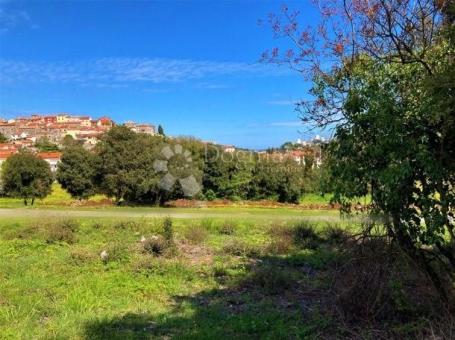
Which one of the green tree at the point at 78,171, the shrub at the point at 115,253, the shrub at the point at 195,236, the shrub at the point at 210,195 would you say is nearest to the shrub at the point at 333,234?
the shrub at the point at 195,236

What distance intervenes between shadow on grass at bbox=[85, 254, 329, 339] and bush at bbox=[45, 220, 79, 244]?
174 inches

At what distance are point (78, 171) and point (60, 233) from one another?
2704 centimetres

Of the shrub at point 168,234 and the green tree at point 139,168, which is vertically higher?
the green tree at point 139,168

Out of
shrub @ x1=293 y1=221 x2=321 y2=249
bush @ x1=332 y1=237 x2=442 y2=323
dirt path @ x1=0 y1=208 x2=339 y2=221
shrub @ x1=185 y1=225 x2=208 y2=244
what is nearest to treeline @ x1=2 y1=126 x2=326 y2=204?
dirt path @ x1=0 y1=208 x2=339 y2=221

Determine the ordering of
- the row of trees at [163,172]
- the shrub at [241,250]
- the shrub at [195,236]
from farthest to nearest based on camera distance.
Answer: the row of trees at [163,172]
the shrub at [195,236]
the shrub at [241,250]

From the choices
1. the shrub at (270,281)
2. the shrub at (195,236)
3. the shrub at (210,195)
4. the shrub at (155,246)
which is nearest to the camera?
the shrub at (270,281)

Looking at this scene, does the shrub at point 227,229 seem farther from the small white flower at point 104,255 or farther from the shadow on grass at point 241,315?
the shadow on grass at point 241,315

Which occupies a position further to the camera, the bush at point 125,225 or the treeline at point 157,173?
the treeline at point 157,173

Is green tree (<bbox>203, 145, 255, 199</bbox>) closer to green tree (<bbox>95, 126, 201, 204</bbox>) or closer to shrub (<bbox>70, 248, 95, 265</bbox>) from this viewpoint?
green tree (<bbox>95, 126, 201, 204</bbox>)

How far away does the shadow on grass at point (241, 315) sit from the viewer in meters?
5.27

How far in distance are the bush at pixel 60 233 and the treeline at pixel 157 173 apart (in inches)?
837

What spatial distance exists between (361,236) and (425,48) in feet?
7.37

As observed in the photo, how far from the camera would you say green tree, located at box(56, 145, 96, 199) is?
36406mm

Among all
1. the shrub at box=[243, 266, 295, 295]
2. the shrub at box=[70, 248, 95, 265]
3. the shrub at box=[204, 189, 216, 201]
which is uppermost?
the shrub at box=[204, 189, 216, 201]
